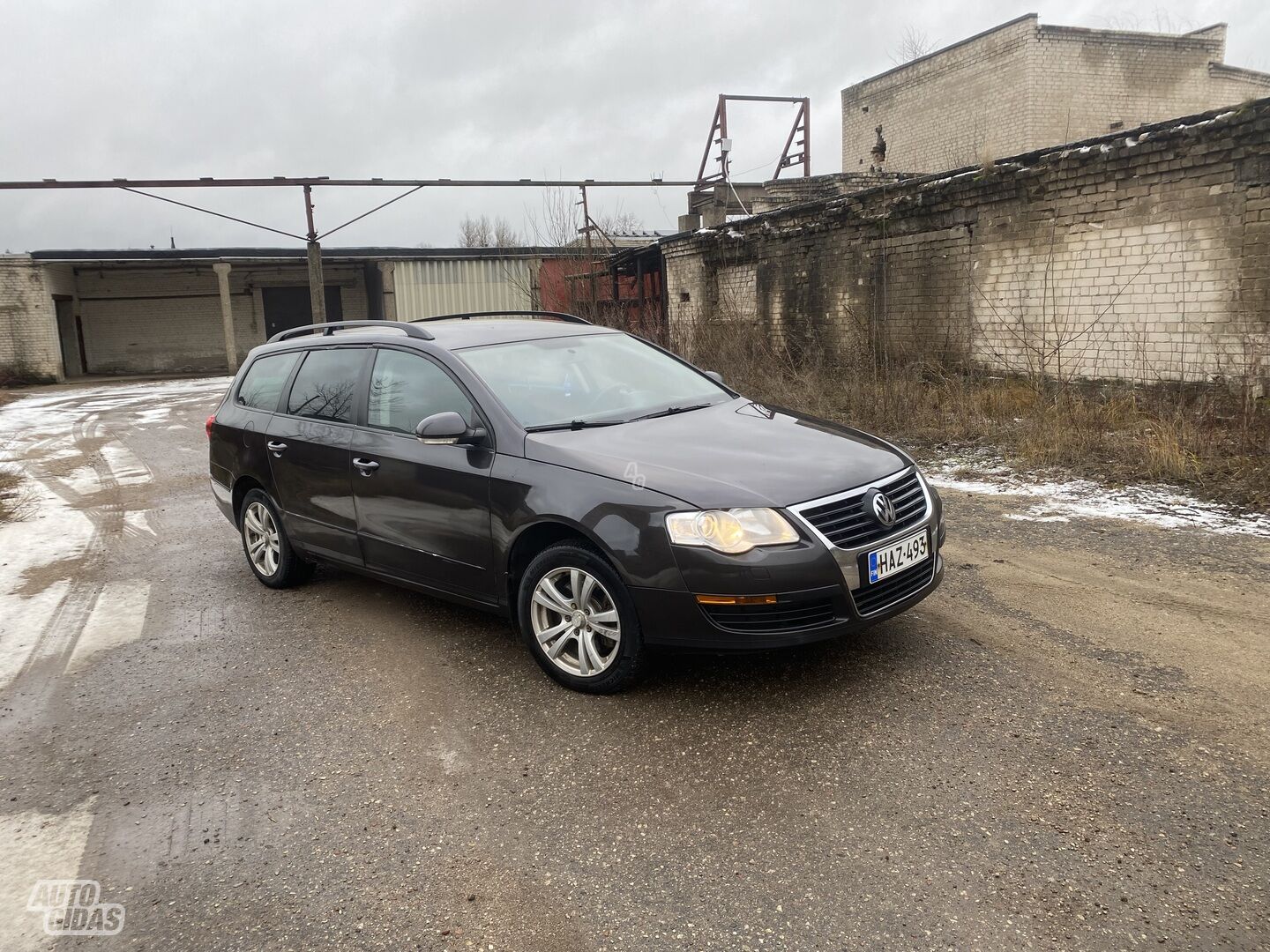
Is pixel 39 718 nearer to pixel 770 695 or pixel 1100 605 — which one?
pixel 770 695

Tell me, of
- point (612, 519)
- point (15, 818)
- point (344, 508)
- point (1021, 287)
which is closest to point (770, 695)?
point (612, 519)

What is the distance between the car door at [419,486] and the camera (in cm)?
418

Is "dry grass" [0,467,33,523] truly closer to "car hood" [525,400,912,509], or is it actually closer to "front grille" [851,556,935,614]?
"car hood" [525,400,912,509]

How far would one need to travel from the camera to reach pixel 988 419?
33.2 ft

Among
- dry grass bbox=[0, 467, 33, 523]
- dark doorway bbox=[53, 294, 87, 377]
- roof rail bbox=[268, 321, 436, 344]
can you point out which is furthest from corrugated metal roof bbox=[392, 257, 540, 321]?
roof rail bbox=[268, 321, 436, 344]

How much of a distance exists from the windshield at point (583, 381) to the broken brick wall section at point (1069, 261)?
6871 mm

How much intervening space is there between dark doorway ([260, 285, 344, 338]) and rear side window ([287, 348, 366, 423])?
2944 centimetres

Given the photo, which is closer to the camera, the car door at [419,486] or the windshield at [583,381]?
the car door at [419,486]

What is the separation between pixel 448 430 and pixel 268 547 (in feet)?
7.49

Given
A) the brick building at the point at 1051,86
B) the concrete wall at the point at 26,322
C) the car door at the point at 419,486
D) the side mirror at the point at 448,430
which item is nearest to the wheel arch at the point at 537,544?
the car door at the point at 419,486

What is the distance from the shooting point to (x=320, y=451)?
5023 mm

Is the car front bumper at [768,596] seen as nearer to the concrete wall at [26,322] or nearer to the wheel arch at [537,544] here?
the wheel arch at [537,544]

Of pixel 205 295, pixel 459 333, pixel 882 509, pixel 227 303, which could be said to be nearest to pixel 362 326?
pixel 459 333

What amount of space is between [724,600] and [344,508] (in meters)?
2.45
